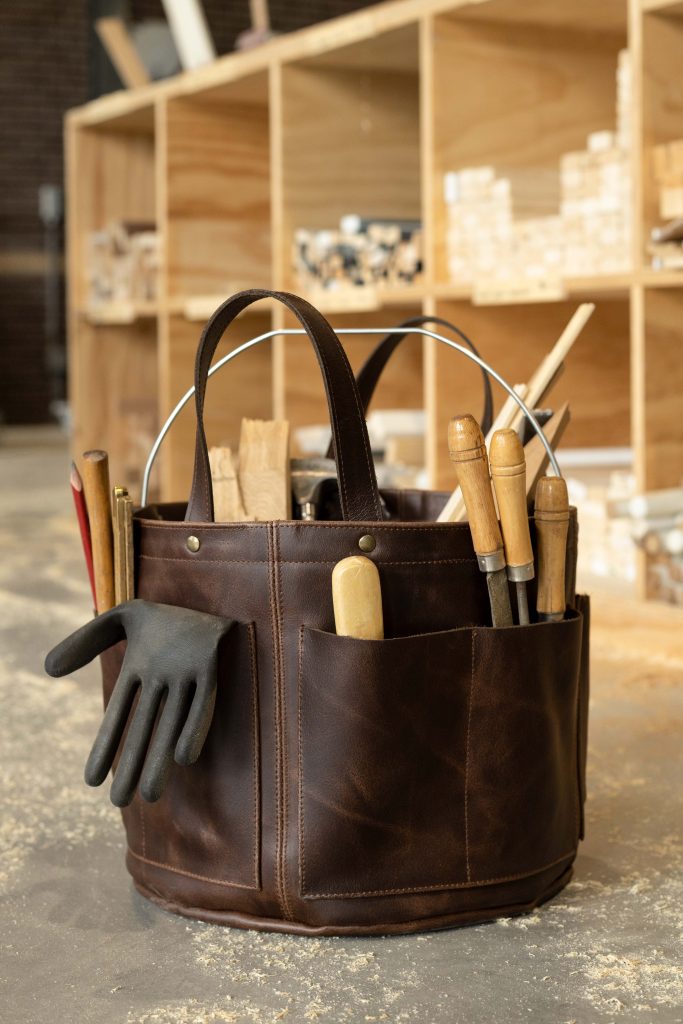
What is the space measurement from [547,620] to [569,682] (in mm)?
84

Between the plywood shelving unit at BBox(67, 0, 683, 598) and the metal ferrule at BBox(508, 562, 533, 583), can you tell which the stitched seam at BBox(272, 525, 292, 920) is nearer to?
the metal ferrule at BBox(508, 562, 533, 583)

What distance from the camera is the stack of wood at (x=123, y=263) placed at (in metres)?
5.19

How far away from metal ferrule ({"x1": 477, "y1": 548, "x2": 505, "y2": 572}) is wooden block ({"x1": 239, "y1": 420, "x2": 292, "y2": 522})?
43 cm

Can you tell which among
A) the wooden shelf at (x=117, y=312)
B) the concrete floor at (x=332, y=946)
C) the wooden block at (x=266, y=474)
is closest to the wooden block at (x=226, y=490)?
the wooden block at (x=266, y=474)

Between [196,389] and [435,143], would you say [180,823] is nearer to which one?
[196,389]

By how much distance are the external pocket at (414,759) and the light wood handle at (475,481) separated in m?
0.10

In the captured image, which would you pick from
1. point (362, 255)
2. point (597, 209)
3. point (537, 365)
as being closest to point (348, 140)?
point (362, 255)

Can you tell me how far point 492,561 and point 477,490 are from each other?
77 mm

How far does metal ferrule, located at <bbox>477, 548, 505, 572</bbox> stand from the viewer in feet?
4.32

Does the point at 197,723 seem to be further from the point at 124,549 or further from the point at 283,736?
the point at 124,549

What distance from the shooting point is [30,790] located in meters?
1.89

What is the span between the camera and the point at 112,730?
4.39 feet

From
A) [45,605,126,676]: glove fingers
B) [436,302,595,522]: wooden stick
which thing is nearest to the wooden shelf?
[436,302,595,522]: wooden stick

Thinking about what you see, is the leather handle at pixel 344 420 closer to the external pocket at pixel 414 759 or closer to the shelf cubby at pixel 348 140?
the external pocket at pixel 414 759
